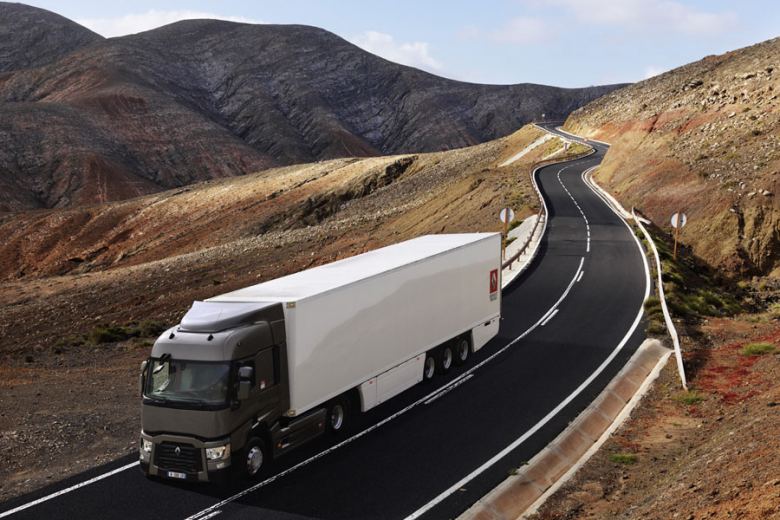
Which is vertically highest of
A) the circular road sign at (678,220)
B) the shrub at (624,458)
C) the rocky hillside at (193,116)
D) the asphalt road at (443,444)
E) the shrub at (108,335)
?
the rocky hillside at (193,116)

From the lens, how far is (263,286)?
15250 mm

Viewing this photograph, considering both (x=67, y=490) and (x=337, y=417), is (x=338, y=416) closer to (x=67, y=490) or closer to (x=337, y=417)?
(x=337, y=417)

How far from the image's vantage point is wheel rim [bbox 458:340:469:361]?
20.2 meters

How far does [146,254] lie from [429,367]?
57469 millimetres

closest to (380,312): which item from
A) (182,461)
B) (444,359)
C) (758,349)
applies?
(444,359)

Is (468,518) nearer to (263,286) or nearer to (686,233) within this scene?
(263,286)

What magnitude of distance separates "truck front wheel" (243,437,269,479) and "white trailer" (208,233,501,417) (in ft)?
2.79

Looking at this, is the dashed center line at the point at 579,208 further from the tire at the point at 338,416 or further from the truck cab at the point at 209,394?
the truck cab at the point at 209,394

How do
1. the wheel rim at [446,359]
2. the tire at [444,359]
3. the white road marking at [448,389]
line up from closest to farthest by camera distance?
the white road marking at [448,389] < the tire at [444,359] < the wheel rim at [446,359]

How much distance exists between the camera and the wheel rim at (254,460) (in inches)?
516

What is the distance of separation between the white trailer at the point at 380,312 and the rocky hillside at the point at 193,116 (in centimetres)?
9867

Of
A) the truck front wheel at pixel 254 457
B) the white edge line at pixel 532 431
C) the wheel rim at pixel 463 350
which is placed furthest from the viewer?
the wheel rim at pixel 463 350

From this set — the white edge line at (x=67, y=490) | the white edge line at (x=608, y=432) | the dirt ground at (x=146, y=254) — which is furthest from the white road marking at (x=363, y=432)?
the white edge line at (x=608, y=432)

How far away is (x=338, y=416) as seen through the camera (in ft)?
50.8
